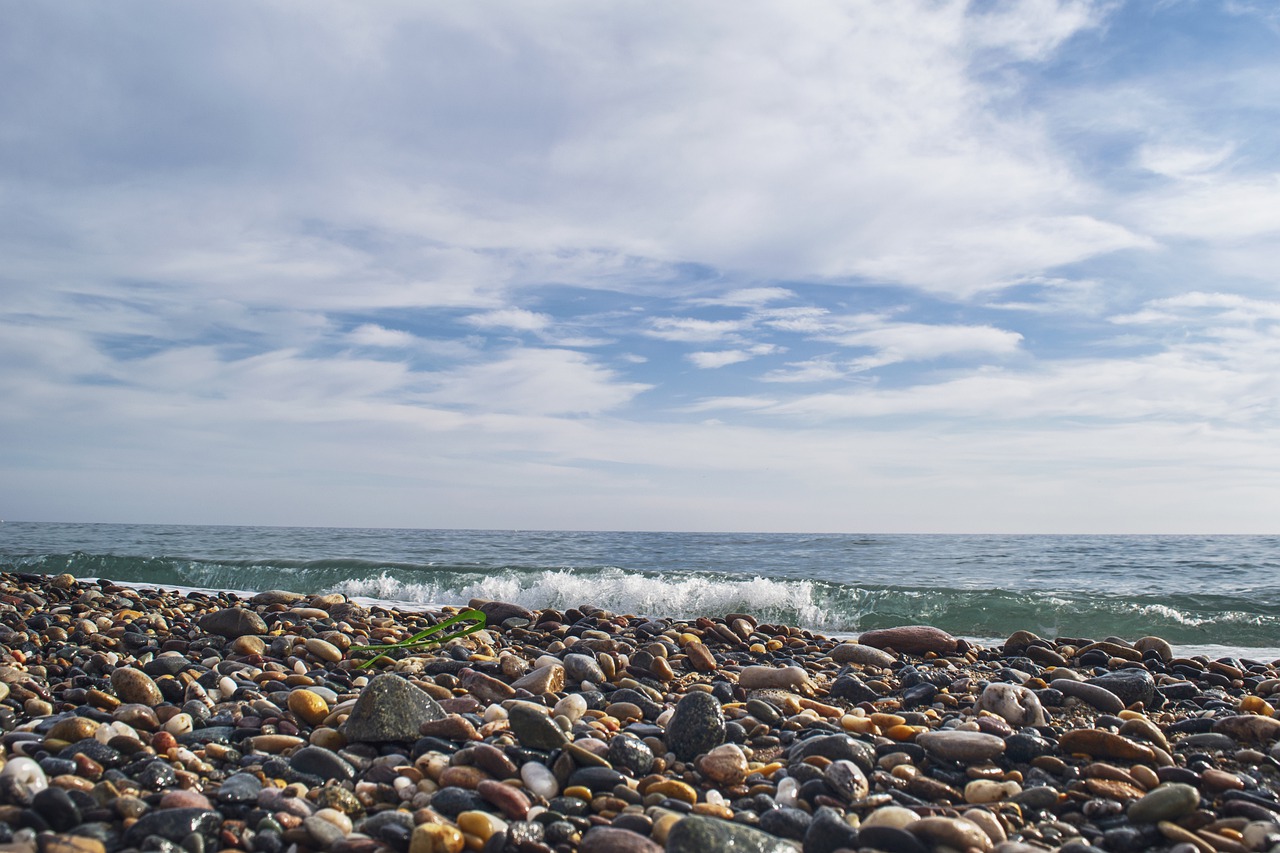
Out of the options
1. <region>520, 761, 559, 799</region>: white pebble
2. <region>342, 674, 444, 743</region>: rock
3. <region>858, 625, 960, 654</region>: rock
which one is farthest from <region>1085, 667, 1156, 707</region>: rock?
<region>342, 674, 444, 743</region>: rock

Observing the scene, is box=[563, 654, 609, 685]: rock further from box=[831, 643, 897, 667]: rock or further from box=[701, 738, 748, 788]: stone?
box=[831, 643, 897, 667]: rock

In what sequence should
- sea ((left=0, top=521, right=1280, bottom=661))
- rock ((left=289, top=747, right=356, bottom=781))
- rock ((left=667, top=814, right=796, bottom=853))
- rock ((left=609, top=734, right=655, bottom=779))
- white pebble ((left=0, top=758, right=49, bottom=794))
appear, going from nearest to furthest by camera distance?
rock ((left=667, top=814, right=796, bottom=853)) → white pebble ((left=0, top=758, right=49, bottom=794)) → rock ((left=289, top=747, right=356, bottom=781)) → rock ((left=609, top=734, right=655, bottom=779)) → sea ((left=0, top=521, right=1280, bottom=661))

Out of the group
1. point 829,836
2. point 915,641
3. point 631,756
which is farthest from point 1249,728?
point 631,756

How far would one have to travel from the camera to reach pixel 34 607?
7016mm

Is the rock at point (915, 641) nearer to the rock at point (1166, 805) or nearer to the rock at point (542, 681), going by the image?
the rock at point (542, 681)

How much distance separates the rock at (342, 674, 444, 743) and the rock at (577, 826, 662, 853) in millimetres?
1164

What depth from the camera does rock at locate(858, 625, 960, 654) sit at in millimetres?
5980

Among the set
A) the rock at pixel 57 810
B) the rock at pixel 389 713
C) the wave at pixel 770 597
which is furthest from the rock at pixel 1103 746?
the wave at pixel 770 597

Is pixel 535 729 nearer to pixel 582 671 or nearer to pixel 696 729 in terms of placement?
pixel 696 729

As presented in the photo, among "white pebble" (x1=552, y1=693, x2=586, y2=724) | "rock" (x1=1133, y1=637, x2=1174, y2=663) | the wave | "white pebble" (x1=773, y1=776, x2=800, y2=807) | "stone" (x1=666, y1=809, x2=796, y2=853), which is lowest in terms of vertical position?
the wave

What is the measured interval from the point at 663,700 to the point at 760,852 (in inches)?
79.7

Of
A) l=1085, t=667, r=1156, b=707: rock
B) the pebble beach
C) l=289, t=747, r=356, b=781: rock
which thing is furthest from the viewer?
l=1085, t=667, r=1156, b=707: rock

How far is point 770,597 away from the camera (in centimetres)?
1125

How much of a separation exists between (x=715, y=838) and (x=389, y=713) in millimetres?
1648
